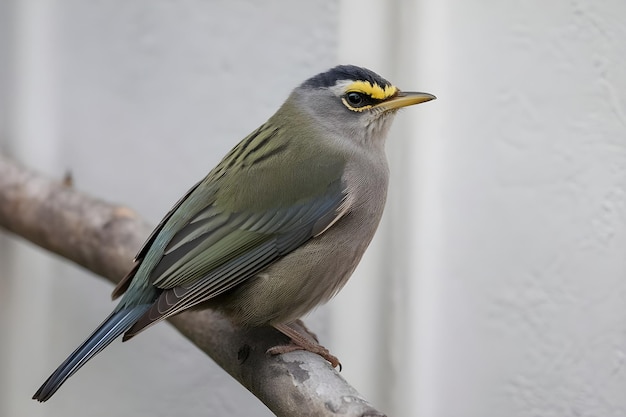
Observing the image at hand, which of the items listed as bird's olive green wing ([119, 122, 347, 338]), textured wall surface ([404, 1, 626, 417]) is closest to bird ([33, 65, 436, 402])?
bird's olive green wing ([119, 122, 347, 338])

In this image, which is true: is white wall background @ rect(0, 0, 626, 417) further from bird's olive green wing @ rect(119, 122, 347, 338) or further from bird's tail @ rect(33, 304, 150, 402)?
bird's tail @ rect(33, 304, 150, 402)

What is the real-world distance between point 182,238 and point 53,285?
6.56ft

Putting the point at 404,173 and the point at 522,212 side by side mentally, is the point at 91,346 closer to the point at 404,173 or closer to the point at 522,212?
the point at 404,173

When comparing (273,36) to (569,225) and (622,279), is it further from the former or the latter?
(622,279)

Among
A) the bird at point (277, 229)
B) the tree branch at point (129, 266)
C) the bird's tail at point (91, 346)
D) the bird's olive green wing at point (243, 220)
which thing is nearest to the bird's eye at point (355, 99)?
the bird at point (277, 229)

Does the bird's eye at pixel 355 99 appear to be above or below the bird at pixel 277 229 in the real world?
above

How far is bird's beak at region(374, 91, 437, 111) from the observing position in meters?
2.53

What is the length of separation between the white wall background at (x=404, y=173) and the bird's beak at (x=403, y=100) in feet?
2.12

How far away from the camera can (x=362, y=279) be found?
11.3 ft

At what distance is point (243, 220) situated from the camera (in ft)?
→ 8.01

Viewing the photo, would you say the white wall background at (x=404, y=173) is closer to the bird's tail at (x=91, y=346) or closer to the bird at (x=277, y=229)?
the bird at (x=277, y=229)

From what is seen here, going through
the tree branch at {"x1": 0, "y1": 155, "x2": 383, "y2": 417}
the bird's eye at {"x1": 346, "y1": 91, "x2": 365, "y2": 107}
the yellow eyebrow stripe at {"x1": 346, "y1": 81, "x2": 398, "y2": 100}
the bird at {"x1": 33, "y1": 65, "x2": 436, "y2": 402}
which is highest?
the yellow eyebrow stripe at {"x1": 346, "y1": 81, "x2": 398, "y2": 100}

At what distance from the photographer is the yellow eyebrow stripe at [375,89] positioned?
2582mm

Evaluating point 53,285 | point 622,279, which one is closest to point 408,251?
point 622,279
